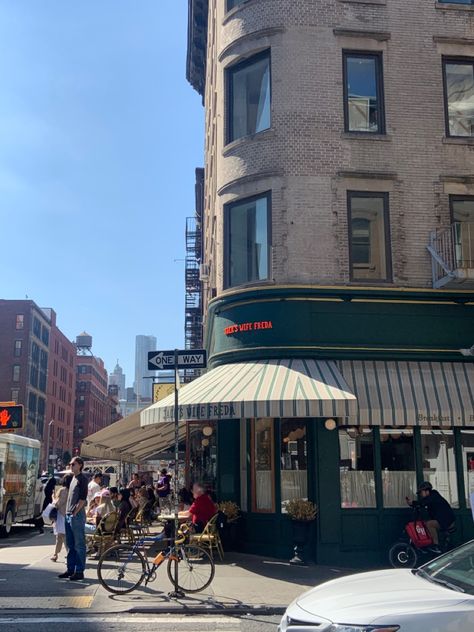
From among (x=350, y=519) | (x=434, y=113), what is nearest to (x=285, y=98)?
(x=434, y=113)

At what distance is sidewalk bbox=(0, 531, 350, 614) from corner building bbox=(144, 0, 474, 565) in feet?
3.67

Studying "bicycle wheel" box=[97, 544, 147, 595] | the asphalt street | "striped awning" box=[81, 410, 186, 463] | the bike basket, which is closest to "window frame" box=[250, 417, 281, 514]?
the bike basket

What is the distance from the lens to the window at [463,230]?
566 inches

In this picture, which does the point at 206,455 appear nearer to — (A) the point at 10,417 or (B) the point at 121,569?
(A) the point at 10,417

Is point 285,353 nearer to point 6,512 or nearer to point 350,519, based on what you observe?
point 350,519

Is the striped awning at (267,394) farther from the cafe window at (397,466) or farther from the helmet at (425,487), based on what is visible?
the helmet at (425,487)

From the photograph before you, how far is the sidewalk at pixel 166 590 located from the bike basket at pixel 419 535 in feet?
4.40

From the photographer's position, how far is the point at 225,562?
12492mm

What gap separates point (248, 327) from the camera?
1397cm

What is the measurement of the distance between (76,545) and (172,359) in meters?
3.42

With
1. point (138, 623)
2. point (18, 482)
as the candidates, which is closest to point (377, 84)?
point (138, 623)

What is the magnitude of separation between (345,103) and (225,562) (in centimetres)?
982

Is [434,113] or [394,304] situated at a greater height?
[434,113]

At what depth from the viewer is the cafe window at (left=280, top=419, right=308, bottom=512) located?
13.3 m
